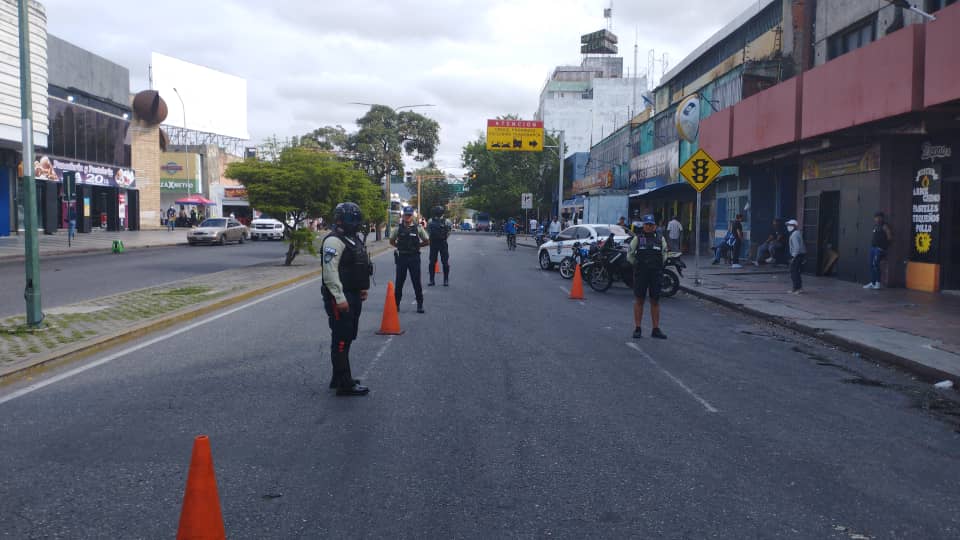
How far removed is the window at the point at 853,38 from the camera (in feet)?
65.2

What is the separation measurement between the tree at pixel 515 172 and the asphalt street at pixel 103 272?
153 feet

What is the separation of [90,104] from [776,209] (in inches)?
1676

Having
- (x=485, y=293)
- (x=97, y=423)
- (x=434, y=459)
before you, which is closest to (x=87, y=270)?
(x=485, y=293)

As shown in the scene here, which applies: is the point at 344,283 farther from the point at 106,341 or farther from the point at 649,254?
the point at 649,254

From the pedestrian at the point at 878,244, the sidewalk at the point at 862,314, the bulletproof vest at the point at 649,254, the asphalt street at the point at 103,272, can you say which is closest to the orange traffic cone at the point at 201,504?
the sidewalk at the point at 862,314

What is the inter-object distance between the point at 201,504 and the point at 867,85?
16.5m

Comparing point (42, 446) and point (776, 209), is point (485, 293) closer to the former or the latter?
point (42, 446)

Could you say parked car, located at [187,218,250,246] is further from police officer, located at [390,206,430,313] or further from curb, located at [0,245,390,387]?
police officer, located at [390,206,430,313]

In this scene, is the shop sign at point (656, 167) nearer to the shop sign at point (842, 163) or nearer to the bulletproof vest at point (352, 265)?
the shop sign at point (842, 163)

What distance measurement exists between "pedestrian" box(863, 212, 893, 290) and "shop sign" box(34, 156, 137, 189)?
1575 inches

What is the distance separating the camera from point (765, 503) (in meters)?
4.59

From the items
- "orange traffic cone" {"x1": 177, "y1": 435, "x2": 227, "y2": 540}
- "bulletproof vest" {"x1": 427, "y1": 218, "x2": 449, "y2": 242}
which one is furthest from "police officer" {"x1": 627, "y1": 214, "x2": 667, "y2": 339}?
"orange traffic cone" {"x1": 177, "y1": 435, "x2": 227, "y2": 540}

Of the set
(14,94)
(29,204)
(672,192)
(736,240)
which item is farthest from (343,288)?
(672,192)

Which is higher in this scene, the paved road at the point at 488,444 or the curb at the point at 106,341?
the curb at the point at 106,341
